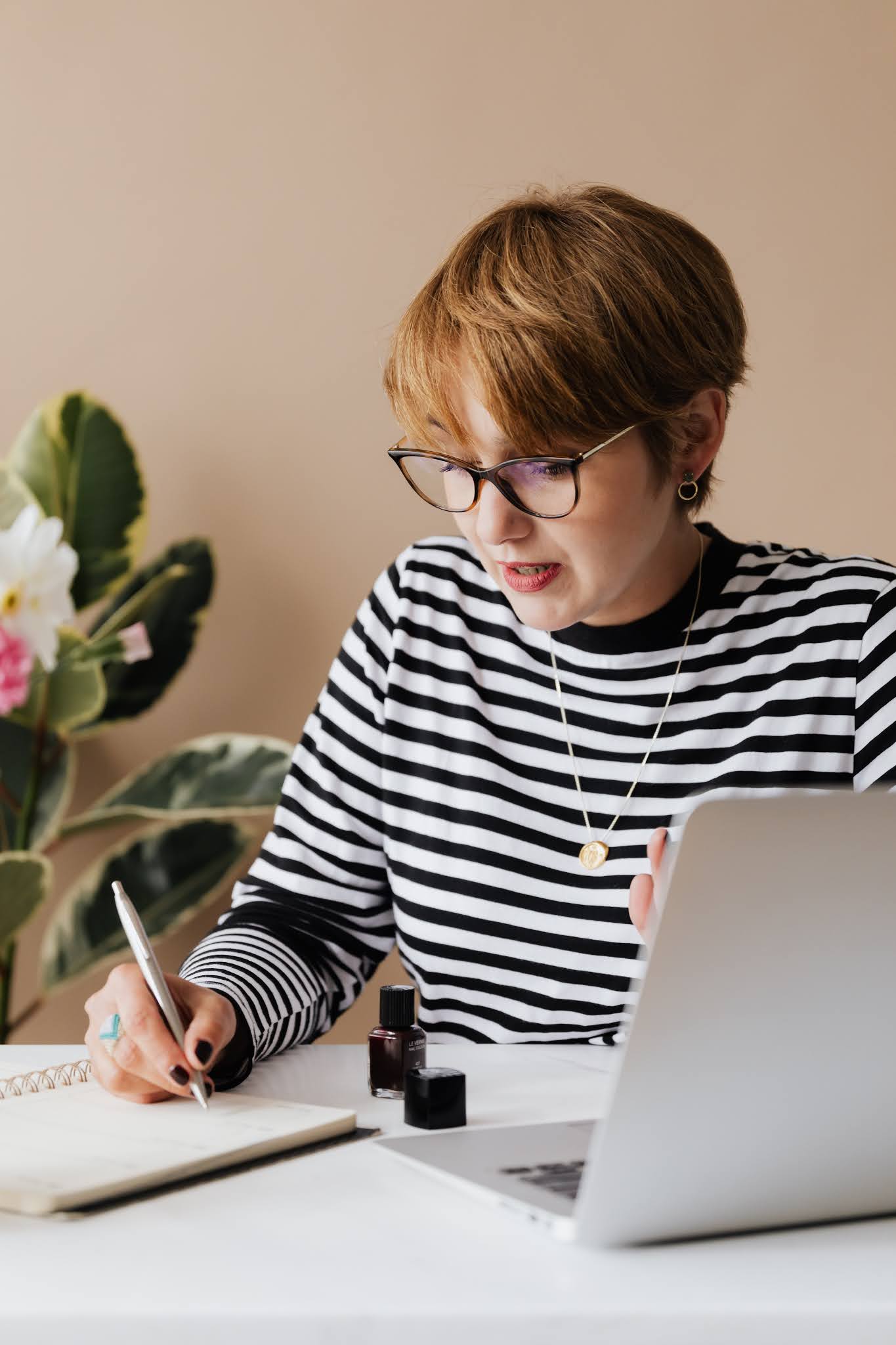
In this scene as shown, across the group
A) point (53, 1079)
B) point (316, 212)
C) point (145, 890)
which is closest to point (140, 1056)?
point (53, 1079)

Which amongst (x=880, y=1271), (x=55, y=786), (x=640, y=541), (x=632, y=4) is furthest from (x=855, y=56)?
(x=880, y=1271)

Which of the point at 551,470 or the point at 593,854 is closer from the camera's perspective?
the point at 551,470

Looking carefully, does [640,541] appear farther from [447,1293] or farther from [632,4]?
[632,4]

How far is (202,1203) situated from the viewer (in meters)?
0.63

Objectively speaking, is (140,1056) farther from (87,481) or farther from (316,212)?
(316,212)

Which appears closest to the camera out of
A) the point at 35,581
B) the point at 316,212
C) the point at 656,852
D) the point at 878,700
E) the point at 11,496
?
the point at 656,852

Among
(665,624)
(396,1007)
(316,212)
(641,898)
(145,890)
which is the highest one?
(316,212)

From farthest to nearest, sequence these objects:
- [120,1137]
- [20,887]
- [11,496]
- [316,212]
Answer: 1. [316,212]
2. [11,496]
3. [20,887]
4. [120,1137]

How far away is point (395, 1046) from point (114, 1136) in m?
0.21

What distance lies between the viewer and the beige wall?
221 centimetres

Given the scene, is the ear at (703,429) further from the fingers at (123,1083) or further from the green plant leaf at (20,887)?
the green plant leaf at (20,887)

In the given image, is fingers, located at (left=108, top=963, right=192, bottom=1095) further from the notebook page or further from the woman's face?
the woman's face

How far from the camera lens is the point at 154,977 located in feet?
2.61

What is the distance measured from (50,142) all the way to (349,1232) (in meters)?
2.10
